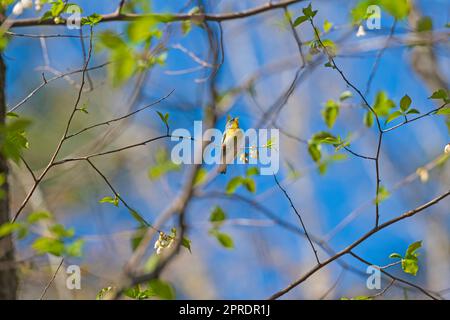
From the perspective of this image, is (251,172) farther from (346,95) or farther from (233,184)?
(346,95)

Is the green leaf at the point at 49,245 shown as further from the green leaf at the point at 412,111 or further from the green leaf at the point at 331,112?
the green leaf at the point at 331,112

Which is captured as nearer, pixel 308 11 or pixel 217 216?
pixel 217 216

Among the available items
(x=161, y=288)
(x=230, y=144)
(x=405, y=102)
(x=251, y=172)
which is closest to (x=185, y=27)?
(x=230, y=144)

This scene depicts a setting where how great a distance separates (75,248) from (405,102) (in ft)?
2.18

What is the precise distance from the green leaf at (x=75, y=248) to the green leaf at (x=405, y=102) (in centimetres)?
64

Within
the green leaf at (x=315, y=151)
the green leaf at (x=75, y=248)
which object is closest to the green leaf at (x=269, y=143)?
the green leaf at (x=315, y=151)

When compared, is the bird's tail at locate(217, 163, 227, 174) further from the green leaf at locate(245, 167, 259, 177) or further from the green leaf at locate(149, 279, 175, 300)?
the green leaf at locate(149, 279, 175, 300)

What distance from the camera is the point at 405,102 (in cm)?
104

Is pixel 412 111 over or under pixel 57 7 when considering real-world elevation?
under

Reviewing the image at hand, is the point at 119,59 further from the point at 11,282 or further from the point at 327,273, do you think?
the point at 327,273

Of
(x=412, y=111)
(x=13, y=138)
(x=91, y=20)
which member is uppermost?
(x=91, y=20)

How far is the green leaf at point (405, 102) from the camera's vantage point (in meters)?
1.04

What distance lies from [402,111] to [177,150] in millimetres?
466
